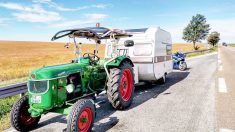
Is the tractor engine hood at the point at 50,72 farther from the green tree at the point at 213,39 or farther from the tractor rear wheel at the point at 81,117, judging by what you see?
the green tree at the point at 213,39

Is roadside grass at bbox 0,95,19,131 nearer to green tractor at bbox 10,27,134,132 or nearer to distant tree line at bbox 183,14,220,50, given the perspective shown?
green tractor at bbox 10,27,134,132

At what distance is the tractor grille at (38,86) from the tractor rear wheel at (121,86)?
1.91m

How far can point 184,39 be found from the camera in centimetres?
7825

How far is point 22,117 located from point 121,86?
2.74 meters

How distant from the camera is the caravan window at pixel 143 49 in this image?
887cm

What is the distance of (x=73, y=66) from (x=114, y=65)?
1374mm

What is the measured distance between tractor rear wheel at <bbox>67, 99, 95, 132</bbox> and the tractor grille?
0.76m

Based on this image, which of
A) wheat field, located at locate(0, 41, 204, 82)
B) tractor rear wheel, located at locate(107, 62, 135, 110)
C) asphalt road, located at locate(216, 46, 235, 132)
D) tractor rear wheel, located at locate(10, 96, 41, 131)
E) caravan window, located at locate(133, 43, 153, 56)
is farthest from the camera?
wheat field, located at locate(0, 41, 204, 82)

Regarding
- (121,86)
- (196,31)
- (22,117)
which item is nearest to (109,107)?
(121,86)

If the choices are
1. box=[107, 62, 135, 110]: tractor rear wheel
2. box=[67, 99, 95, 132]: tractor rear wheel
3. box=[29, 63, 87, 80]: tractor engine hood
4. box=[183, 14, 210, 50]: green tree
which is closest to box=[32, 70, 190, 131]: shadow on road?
box=[107, 62, 135, 110]: tractor rear wheel

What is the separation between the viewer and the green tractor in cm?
473

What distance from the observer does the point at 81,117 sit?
15.1 feet

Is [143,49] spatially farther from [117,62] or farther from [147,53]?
[117,62]

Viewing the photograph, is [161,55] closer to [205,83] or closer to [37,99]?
[205,83]
